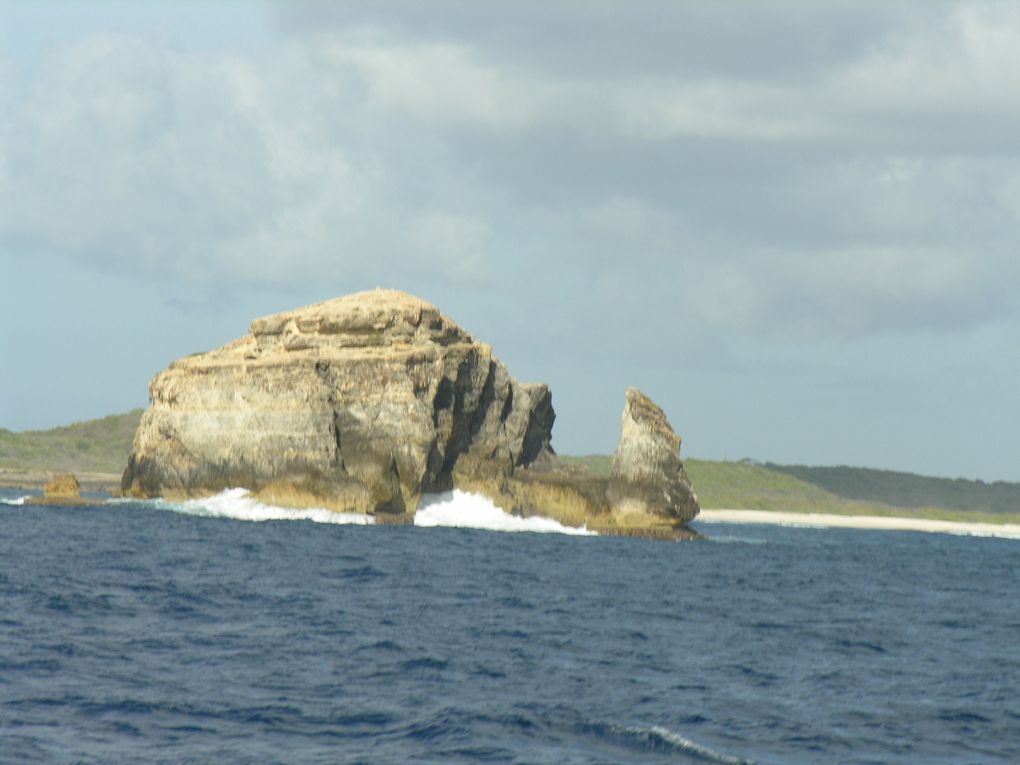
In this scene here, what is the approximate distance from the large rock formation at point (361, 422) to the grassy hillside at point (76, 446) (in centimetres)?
5362

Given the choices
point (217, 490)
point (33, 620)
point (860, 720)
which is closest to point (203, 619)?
point (33, 620)

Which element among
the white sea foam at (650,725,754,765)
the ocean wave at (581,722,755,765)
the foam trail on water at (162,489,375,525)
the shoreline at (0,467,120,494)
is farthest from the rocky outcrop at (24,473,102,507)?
the white sea foam at (650,725,754,765)

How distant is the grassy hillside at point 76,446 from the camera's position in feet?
414

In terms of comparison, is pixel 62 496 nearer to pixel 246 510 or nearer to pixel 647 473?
pixel 246 510

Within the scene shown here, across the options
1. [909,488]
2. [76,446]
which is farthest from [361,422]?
[909,488]

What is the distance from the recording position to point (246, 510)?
6316 centimetres

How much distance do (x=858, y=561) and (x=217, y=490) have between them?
Answer: 29.0 m

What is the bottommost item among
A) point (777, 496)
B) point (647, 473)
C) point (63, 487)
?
point (63, 487)

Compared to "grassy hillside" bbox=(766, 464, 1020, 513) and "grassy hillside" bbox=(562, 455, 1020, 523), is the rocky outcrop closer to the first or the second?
"grassy hillside" bbox=(562, 455, 1020, 523)

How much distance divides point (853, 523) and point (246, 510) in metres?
64.1

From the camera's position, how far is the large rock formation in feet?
205

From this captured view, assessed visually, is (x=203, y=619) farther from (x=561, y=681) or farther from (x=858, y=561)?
(x=858, y=561)

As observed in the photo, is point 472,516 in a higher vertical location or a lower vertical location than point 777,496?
lower

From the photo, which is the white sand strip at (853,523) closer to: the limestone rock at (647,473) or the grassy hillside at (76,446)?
the limestone rock at (647,473)
